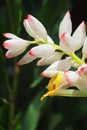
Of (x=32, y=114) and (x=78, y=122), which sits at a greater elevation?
(x=32, y=114)

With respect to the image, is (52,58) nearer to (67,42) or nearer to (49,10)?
(67,42)

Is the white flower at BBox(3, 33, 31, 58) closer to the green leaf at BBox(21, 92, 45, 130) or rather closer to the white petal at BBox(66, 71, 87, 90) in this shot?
the white petal at BBox(66, 71, 87, 90)

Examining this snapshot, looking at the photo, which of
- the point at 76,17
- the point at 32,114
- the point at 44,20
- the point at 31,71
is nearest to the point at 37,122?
the point at 32,114

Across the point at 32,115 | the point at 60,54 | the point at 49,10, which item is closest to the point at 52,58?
the point at 60,54

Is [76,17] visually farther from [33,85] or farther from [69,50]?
[69,50]

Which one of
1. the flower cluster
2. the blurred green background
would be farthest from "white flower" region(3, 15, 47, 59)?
the blurred green background

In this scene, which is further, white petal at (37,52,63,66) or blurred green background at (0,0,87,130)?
blurred green background at (0,0,87,130)
